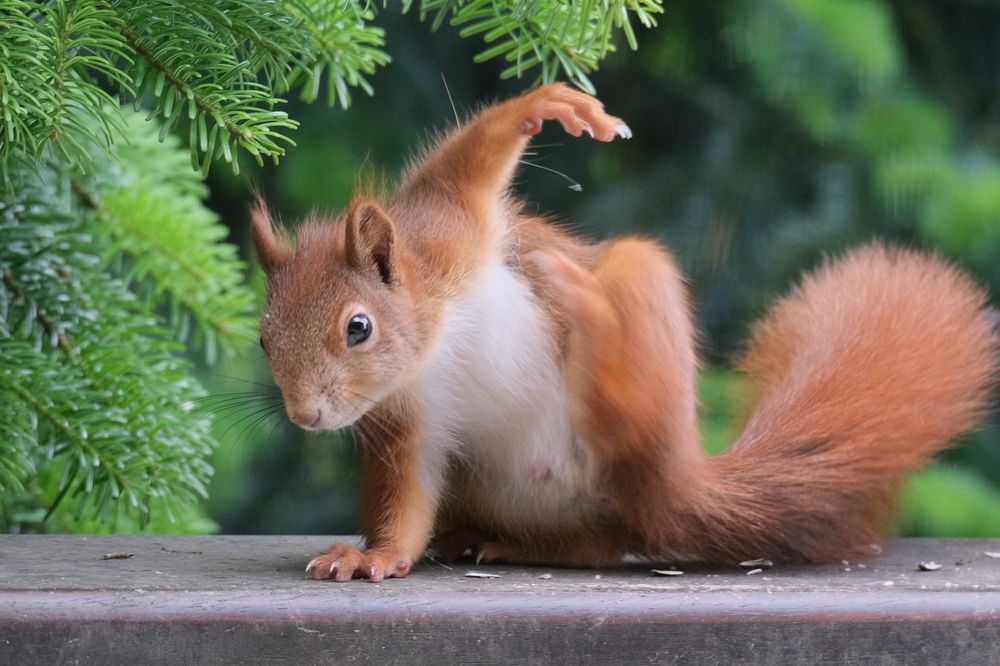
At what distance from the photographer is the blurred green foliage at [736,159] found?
64.0 inches

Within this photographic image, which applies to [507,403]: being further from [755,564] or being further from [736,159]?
[736,159]

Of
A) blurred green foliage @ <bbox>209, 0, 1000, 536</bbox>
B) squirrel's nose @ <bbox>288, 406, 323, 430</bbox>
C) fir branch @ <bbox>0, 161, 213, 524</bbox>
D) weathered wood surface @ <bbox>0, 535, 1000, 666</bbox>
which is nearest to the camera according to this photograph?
weathered wood surface @ <bbox>0, 535, 1000, 666</bbox>

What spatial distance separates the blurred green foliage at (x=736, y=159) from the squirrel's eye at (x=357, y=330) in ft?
2.24

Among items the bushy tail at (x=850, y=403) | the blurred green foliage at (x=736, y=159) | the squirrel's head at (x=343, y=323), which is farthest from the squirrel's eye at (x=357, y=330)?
the blurred green foliage at (x=736, y=159)

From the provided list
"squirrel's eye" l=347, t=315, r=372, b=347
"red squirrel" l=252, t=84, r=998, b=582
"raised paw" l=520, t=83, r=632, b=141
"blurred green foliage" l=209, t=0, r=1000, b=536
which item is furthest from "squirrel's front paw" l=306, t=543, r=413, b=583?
"blurred green foliage" l=209, t=0, r=1000, b=536

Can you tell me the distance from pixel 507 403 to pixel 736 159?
971 millimetres

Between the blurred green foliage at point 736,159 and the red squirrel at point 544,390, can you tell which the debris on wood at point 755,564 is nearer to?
the red squirrel at point 544,390

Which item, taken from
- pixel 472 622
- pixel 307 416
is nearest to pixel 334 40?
pixel 307 416

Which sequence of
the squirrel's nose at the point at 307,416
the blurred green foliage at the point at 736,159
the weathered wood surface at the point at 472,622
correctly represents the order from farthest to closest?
1. the blurred green foliage at the point at 736,159
2. the squirrel's nose at the point at 307,416
3. the weathered wood surface at the point at 472,622

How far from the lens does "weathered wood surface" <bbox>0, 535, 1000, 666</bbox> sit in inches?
30.0

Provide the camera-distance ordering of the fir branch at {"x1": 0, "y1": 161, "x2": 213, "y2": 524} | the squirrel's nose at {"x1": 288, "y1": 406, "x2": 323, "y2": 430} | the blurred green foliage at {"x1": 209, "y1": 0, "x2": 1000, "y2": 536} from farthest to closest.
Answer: the blurred green foliage at {"x1": 209, "y1": 0, "x2": 1000, "y2": 536} → the fir branch at {"x1": 0, "y1": 161, "x2": 213, "y2": 524} → the squirrel's nose at {"x1": 288, "y1": 406, "x2": 323, "y2": 430}

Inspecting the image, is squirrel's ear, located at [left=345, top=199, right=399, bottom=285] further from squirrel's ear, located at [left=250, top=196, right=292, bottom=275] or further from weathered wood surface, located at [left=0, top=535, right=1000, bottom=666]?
weathered wood surface, located at [left=0, top=535, right=1000, bottom=666]

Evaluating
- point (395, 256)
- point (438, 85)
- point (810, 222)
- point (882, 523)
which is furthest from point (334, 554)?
point (438, 85)

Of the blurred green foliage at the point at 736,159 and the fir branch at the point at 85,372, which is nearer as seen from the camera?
the fir branch at the point at 85,372
